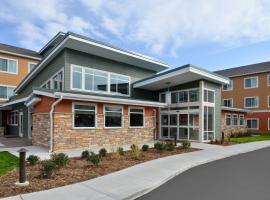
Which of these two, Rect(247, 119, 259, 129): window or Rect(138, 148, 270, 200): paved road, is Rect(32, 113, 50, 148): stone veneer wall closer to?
Rect(138, 148, 270, 200): paved road

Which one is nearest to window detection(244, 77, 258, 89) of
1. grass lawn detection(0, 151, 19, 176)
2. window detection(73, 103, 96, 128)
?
window detection(73, 103, 96, 128)

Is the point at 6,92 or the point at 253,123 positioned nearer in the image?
the point at 6,92

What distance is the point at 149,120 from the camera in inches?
753

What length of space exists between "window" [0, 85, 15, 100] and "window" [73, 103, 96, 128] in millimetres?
18867

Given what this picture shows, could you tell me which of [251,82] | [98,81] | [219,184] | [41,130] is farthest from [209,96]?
[251,82]

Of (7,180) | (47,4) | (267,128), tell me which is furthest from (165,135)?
(267,128)

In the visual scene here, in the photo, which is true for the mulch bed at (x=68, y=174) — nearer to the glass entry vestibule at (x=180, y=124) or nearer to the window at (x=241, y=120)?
the glass entry vestibule at (x=180, y=124)

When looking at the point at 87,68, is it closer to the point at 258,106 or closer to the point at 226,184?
the point at 226,184

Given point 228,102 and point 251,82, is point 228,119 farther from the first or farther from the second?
point 228,102

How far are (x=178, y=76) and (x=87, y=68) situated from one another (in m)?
6.74

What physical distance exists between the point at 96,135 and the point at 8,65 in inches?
776

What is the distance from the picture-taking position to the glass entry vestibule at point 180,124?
19906 mm

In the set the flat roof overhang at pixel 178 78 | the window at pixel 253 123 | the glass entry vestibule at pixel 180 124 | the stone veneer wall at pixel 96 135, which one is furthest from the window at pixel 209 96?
the window at pixel 253 123

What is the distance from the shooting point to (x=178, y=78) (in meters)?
19.6
